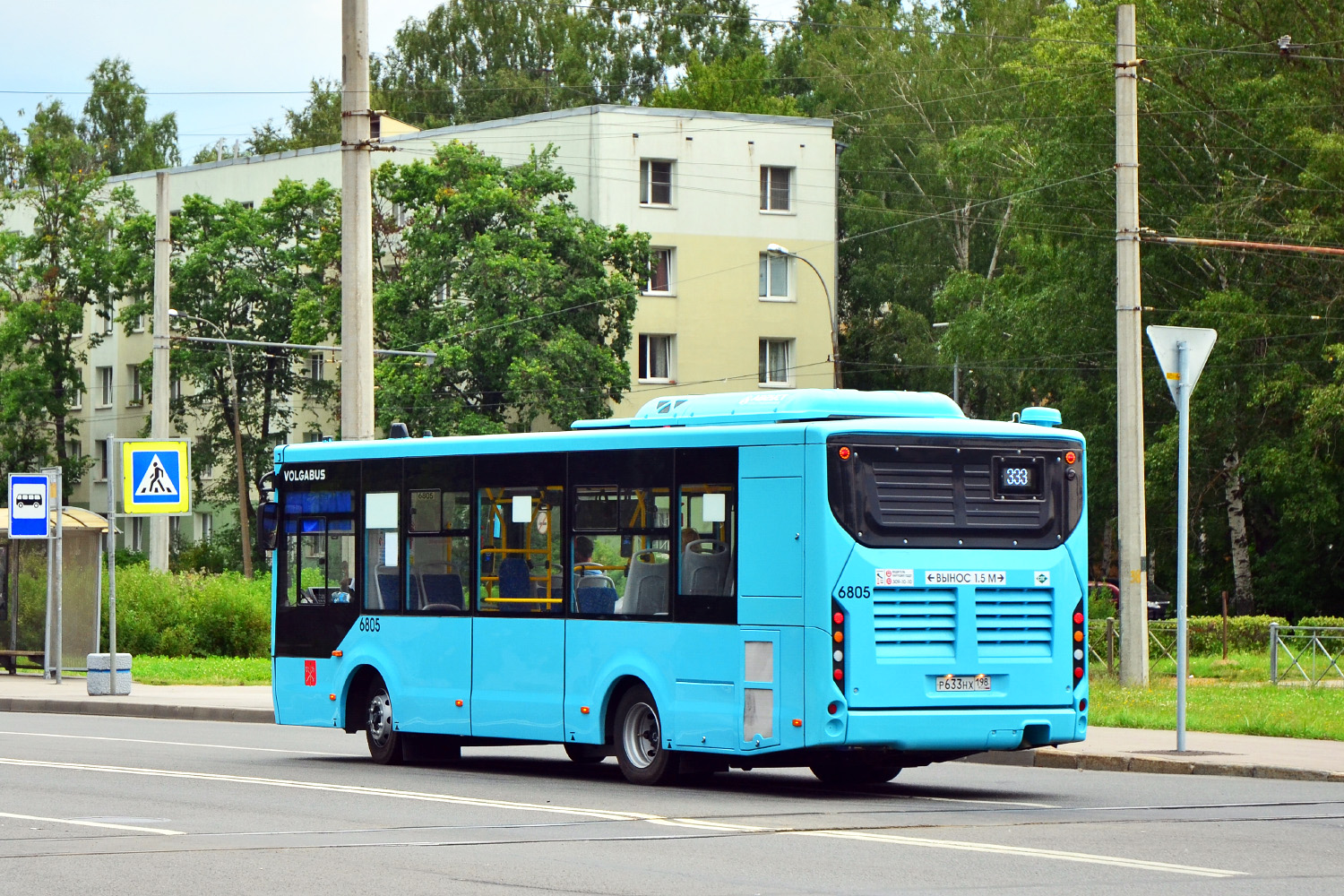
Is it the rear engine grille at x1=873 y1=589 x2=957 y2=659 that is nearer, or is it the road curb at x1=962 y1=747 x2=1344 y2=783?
the rear engine grille at x1=873 y1=589 x2=957 y2=659

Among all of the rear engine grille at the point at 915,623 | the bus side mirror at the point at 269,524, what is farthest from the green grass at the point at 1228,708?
the bus side mirror at the point at 269,524

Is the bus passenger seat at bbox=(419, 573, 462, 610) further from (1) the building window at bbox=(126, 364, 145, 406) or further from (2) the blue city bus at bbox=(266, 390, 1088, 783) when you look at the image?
(1) the building window at bbox=(126, 364, 145, 406)

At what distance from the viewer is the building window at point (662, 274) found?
217ft

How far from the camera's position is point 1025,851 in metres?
11.3

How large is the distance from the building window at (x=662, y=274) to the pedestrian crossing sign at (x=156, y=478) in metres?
38.5

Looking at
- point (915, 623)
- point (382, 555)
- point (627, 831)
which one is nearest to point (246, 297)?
point (382, 555)

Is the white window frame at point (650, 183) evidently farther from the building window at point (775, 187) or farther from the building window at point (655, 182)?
the building window at point (775, 187)

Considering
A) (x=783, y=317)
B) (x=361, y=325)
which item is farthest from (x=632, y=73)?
(x=361, y=325)

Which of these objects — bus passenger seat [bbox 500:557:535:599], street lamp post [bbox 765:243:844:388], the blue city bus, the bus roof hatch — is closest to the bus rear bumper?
the blue city bus

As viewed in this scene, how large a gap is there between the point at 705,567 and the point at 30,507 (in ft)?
58.1

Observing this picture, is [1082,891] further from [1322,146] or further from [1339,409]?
[1322,146]

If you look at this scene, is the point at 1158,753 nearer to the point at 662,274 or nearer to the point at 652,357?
the point at 652,357

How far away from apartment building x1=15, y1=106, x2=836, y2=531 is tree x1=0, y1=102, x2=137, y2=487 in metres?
9.34

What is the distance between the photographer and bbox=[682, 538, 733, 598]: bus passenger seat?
14977 mm
